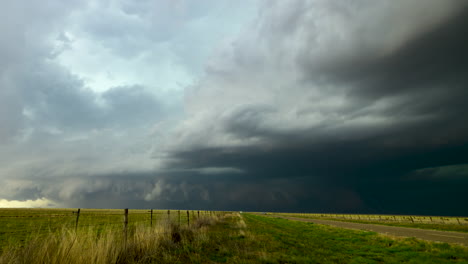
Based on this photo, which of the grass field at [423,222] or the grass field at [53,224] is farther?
the grass field at [423,222]

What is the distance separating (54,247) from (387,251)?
16.6 meters

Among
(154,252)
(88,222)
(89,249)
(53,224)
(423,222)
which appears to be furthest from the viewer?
(423,222)

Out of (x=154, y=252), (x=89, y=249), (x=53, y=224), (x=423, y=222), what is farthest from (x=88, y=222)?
(x=423, y=222)

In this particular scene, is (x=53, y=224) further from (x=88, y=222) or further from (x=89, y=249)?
(x=89, y=249)

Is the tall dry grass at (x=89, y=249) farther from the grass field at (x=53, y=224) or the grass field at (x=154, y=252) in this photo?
the grass field at (x=53, y=224)

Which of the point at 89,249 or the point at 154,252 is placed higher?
the point at 89,249

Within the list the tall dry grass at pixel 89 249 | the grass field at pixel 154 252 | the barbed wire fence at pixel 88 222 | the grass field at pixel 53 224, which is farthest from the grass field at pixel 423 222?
the tall dry grass at pixel 89 249

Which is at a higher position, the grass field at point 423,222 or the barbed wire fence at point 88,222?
the barbed wire fence at point 88,222

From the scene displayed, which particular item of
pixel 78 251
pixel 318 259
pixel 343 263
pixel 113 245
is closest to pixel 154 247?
pixel 113 245

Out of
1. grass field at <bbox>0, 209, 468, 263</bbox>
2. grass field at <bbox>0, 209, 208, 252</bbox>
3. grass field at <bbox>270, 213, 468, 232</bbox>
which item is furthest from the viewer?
grass field at <bbox>270, 213, 468, 232</bbox>

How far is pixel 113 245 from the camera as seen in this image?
302 inches

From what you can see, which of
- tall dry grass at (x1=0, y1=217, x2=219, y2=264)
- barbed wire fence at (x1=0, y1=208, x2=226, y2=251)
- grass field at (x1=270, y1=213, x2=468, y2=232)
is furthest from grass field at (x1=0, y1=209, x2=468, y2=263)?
grass field at (x1=270, y1=213, x2=468, y2=232)

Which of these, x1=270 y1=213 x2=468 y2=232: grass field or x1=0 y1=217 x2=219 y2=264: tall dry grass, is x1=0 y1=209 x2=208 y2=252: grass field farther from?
x1=270 y1=213 x2=468 y2=232: grass field

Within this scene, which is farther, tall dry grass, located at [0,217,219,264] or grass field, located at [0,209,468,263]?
grass field, located at [0,209,468,263]
